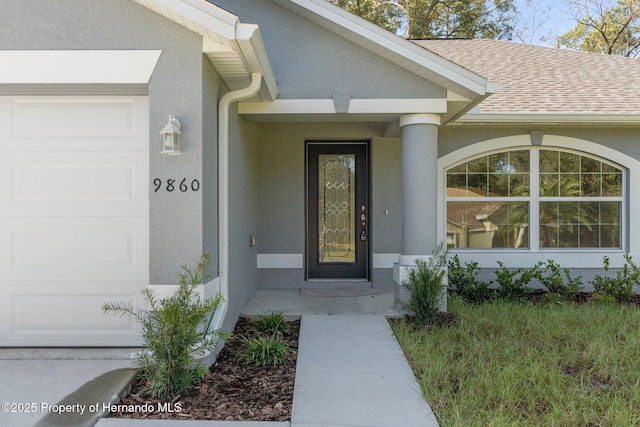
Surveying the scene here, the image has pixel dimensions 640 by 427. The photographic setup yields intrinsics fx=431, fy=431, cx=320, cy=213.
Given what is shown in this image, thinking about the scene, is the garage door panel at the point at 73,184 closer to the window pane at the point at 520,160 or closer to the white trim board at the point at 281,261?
the white trim board at the point at 281,261

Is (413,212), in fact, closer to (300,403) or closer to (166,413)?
(300,403)

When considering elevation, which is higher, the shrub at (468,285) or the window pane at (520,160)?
the window pane at (520,160)

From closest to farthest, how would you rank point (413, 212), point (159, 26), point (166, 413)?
point (166, 413) < point (159, 26) < point (413, 212)

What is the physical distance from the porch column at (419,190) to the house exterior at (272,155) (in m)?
0.02

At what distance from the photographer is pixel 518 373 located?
3512 millimetres

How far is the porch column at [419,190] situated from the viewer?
17.6ft

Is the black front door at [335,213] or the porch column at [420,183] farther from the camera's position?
the black front door at [335,213]

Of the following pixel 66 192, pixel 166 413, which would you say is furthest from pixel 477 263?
pixel 66 192

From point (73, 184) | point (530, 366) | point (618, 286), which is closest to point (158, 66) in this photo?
point (73, 184)

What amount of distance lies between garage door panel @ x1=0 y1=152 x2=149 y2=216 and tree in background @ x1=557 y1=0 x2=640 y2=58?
68.2ft

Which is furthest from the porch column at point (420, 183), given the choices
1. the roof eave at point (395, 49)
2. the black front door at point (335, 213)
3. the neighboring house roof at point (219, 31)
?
the neighboring house roof at point (219, 31)

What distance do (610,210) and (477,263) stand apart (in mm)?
2596

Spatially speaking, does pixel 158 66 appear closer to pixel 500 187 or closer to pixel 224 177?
pixel 224 177

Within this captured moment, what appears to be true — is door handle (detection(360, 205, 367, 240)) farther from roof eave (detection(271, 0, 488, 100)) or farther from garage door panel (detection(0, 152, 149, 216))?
garage door panel (detection(0, 152, 149, 216))
